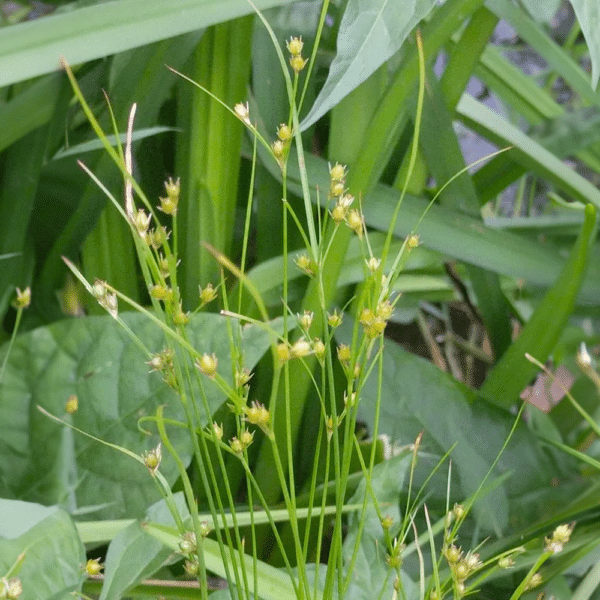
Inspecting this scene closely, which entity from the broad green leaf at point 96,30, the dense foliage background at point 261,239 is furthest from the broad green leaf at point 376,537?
the broad green leaf at point 96,30

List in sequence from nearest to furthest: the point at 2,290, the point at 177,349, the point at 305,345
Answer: the point at 305,345, the point at 177,349, the point at 2,290

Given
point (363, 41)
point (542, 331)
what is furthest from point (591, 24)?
point (542, 331)

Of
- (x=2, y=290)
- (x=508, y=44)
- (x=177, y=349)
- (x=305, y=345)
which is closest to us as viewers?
(x=305, y=345)

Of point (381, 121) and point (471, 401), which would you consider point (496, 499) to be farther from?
point (381, 121)

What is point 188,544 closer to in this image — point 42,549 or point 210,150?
point 42,549

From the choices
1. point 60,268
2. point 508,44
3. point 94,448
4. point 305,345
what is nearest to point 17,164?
point 60,268

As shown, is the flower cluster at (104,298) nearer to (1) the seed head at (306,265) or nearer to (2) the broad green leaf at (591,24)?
(1) the seed head at (306,265)
